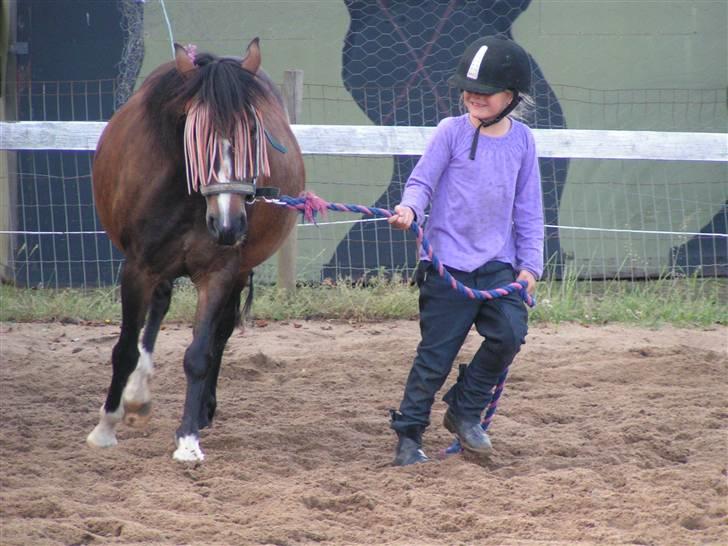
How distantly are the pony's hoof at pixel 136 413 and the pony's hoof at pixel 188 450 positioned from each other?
0.94 feet

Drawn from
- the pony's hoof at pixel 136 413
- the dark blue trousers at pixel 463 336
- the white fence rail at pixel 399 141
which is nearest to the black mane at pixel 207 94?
the dark blue trousers at pixel 463 336

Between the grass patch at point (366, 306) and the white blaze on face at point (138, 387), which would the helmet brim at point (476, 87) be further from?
the grass patch at point (366, 306)

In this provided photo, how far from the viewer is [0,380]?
17.5 feet

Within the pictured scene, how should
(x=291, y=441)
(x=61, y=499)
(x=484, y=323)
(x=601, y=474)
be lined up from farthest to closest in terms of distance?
(x=291, y=441) < (x=484, y=323) < (x=601, y=474) < (x=61, y=499)

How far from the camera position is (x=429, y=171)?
399cm

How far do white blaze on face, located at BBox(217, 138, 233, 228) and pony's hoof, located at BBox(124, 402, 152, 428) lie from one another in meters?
0.98

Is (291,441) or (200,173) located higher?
(200,173)

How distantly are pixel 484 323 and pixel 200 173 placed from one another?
1258 mm

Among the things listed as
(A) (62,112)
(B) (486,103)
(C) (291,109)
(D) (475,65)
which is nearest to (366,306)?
(C) (291,109)

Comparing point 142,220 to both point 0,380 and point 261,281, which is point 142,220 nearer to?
point 0,380

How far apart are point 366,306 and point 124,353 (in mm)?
2704

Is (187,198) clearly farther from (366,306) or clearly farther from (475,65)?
(366,306)

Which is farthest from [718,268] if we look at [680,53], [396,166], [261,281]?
[261,281]

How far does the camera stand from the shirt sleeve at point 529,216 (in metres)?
4.07
